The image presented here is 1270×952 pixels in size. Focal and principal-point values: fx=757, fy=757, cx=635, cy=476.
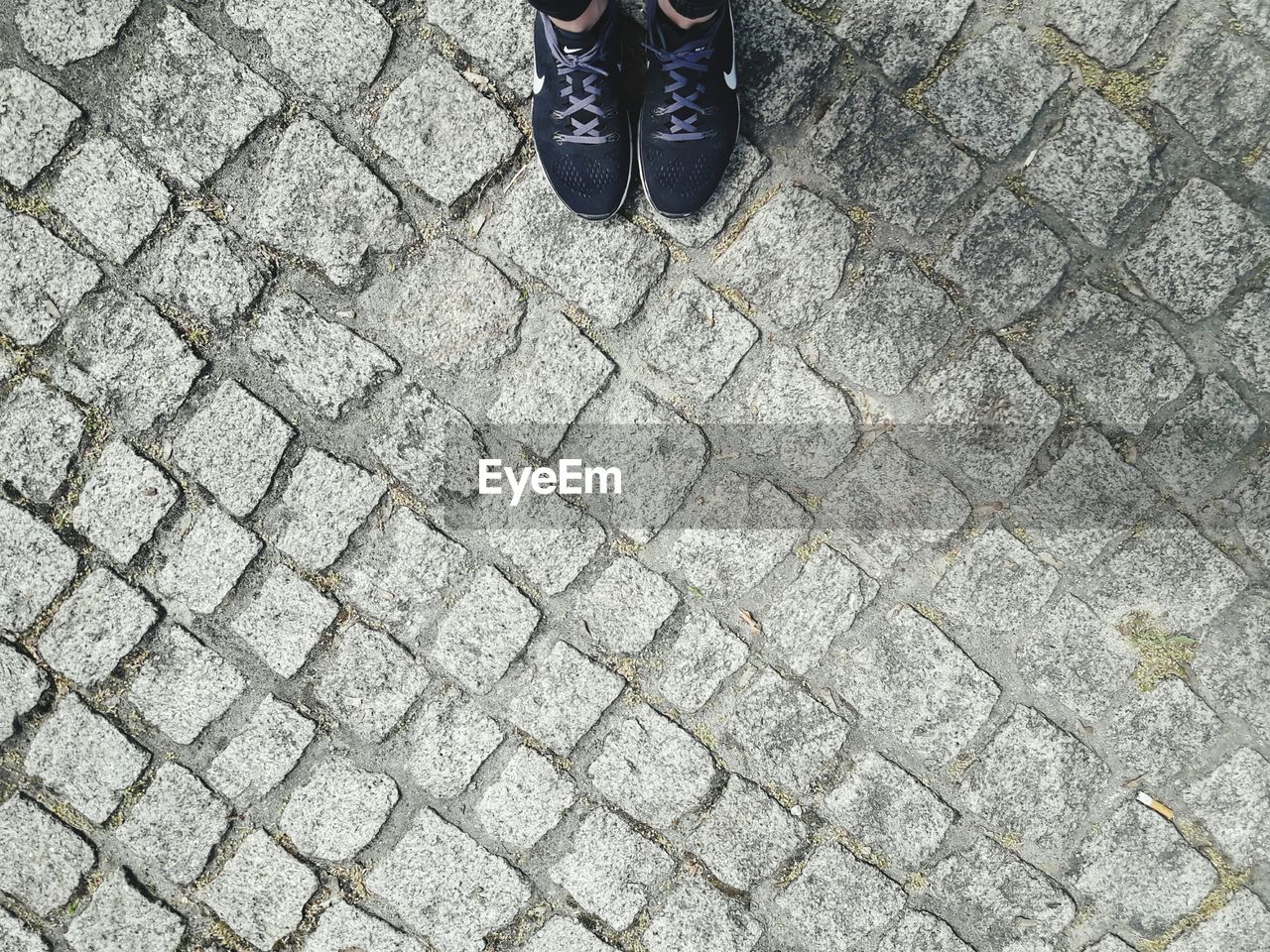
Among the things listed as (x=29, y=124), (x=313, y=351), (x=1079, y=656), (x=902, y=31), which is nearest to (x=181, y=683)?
(x=313, y=351)

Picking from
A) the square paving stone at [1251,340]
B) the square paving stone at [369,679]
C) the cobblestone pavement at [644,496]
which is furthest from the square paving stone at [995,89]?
the square paving stone at [369,679]

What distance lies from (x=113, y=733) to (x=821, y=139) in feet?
9.79

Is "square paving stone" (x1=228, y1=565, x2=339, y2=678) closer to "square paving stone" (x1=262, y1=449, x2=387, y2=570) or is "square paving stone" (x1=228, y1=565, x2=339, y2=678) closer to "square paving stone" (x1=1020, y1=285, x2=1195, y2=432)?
"square paving stone" (x1=262, y1=449, x2=387, y2=570)

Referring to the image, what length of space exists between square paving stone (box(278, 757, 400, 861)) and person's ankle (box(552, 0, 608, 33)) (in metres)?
2.37

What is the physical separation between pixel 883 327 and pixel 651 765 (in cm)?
160

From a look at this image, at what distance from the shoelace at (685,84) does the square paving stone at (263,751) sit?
2.22 meters

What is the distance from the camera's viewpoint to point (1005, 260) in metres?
2.38

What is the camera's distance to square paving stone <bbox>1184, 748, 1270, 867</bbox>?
244cm

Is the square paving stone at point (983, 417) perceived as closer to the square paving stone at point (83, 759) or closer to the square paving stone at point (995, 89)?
the square paving stone at point (995, 89)

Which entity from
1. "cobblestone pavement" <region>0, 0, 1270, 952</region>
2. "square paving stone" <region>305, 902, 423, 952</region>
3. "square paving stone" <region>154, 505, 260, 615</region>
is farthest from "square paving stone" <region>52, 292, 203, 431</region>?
"square paving stone" <region>305, 902, 423, 952</region>

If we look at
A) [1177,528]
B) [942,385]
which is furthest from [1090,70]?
[1177,528]

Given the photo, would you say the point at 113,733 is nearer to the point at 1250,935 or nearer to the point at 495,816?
the point at 495,816

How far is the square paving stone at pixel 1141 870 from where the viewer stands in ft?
8.08

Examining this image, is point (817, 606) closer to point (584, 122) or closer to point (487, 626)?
point (487, 626)
